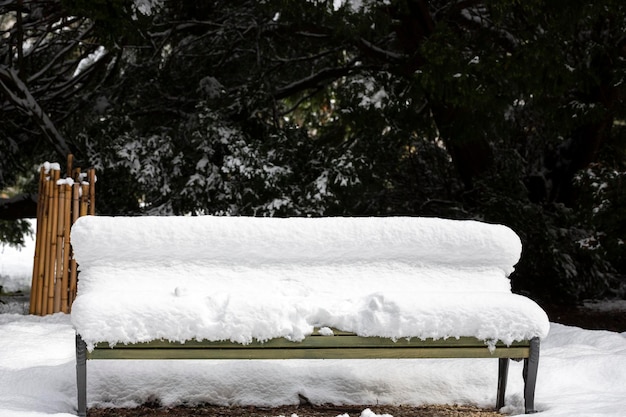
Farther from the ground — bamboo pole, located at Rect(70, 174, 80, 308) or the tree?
the tree

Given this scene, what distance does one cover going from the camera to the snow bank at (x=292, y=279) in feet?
12.1

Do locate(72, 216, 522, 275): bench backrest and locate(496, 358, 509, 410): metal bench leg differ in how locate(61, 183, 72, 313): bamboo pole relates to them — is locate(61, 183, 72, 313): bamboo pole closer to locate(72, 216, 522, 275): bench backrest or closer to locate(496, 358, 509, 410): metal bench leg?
locate(72, 216, 522, 275): bench backrest

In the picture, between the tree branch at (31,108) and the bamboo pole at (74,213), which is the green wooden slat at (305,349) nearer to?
the bamboo pole at (74,213)

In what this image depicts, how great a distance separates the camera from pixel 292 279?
160 inches

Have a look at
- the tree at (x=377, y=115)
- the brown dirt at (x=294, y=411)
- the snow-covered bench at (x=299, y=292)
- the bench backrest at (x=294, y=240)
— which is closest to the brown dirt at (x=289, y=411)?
the brown dirt at (x=294, y=411)

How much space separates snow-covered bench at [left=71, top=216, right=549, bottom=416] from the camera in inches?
145

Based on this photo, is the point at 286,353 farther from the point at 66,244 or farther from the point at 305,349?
the point at 66,244

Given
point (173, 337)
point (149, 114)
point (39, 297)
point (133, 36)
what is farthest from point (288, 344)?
point (149, 114)

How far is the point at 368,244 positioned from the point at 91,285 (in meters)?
1.45

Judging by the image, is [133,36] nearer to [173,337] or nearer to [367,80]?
[367,80]

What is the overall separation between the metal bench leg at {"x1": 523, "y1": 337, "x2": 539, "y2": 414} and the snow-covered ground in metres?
0.11

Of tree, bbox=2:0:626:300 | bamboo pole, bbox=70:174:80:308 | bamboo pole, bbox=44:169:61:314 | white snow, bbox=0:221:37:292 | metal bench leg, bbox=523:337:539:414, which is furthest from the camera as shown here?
white snow, bbox=0:221:37:292

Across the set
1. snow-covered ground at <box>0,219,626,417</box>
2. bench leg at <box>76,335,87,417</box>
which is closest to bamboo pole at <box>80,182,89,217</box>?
snow-covered ground at <box>0,219,626,417</box>

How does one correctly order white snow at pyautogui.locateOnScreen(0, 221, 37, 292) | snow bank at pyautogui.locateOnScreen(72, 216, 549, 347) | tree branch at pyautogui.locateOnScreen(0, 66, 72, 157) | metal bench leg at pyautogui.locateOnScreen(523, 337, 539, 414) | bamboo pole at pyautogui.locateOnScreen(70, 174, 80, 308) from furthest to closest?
white snow at pyautogui.locateOnScreen(0, 221, 37, 292)
tree branch at pyautogui.locateOnScreen(0, 66, 72, 157)
bamboo pole at pyautogui.locateOnScreen(70, 174, 80, 308)
metal bench leg at pyautogui.locateOnScreen(523, 337, 539, 414)
snow bank at pyautogui.locateOnScreen(72, 216, 549, 347)
